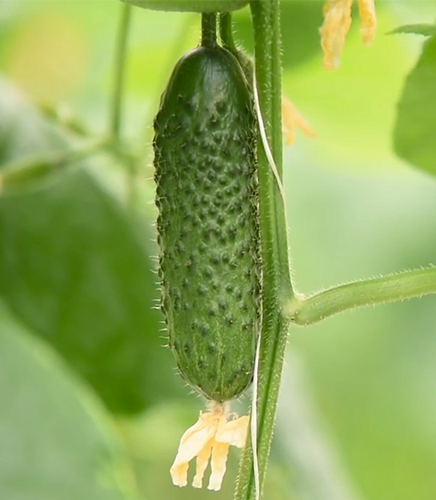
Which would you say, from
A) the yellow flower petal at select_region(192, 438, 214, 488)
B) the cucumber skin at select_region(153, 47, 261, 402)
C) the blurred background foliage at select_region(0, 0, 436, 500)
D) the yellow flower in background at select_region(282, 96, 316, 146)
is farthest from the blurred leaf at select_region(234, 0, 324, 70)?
the yellow flower petal at select_region(192, 438, 214, 488)

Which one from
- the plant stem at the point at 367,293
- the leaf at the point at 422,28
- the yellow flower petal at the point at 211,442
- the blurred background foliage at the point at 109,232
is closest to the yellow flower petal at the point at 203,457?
the yellow flower petal at the point at 211,442

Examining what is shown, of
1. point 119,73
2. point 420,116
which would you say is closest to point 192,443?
point 420,116

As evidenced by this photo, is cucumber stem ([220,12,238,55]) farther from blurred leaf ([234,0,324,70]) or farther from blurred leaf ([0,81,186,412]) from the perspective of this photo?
blurred leaf ([0,81,186,412])

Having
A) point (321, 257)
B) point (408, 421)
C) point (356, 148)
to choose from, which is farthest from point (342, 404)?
point (356, 148)

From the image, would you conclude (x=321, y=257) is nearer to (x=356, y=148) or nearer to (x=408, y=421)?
(x=408, y=421)

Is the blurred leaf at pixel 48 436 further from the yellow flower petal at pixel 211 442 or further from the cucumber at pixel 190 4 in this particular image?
the cucumber at pixel 190 4

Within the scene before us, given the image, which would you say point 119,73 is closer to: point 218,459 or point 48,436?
point 48,436
